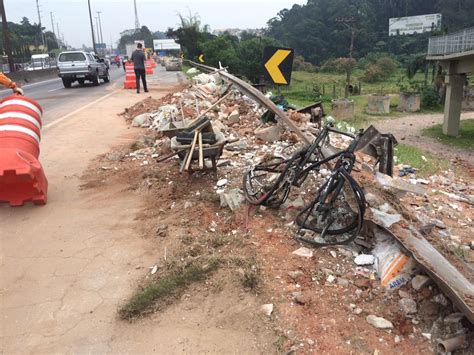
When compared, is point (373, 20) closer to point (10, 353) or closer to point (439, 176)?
point (439, 176)

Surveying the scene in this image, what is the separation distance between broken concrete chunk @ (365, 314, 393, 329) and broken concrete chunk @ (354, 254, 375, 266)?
2.06 ft

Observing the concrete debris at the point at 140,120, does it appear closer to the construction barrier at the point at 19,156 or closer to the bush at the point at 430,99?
the construction barrier at the point at 19,156

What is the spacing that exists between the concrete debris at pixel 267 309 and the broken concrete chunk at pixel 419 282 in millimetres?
1111

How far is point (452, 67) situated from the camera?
22203 mm

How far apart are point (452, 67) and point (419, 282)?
22.0m

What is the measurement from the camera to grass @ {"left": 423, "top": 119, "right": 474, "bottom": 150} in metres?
19.8

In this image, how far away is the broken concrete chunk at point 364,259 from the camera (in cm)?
377

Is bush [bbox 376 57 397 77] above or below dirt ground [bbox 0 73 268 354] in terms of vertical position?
below

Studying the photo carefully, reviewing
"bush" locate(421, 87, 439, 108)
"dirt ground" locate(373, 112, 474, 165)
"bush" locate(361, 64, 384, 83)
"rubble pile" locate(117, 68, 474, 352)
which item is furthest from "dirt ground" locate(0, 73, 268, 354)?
"bush" locate(361, 64, 384, 83)

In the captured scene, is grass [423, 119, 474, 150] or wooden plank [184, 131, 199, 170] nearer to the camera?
wooden plank [184, 131, 199, 170]

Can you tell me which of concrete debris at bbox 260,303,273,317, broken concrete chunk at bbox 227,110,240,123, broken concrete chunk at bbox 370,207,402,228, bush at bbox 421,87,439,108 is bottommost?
bush at bbox 421,87,439,108

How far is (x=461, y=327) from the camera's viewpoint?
3016 millimetres

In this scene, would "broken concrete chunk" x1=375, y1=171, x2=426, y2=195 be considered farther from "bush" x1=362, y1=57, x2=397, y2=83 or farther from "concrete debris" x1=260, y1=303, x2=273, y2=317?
"bush" x1=362, y1=57, x2=397, y2=83

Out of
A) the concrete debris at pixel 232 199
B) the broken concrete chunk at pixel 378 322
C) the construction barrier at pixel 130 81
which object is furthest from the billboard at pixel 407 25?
the broken concrete chunk at pixel 378 322
